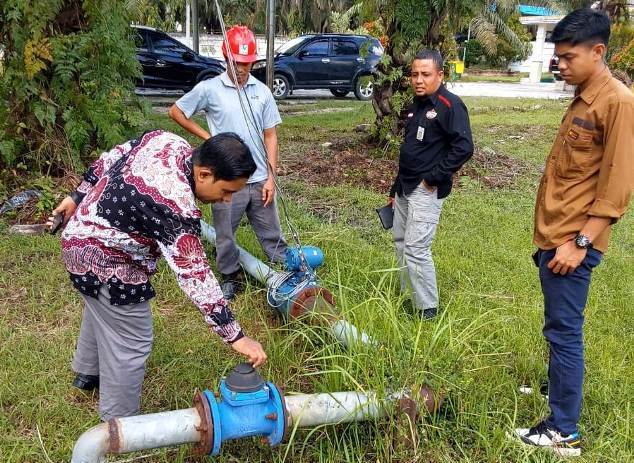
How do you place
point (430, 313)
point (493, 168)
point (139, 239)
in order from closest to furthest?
1. point (139, 239)
2. point (430, 313)
3. point (493, 168)

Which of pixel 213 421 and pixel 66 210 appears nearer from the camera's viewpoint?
pixel 213 421

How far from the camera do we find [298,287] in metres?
3.20

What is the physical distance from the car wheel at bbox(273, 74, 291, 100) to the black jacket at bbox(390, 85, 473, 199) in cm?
1176

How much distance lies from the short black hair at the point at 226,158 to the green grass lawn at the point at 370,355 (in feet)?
3.17

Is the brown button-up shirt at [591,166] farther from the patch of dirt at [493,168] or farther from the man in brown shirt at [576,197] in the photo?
the patch of dirt at [493,168]

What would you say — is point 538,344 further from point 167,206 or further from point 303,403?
point 167,206

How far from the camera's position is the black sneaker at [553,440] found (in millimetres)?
2463

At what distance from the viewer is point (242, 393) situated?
2.11 metres

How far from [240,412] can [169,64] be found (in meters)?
12.8

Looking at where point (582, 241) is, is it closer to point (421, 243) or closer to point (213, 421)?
point (421, 243)

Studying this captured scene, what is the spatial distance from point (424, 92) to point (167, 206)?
1949mm

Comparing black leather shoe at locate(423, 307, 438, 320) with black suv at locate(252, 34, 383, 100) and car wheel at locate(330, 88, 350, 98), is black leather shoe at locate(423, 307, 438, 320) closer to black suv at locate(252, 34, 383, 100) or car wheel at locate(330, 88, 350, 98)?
black suv at locate(252, 34, 383, 100)

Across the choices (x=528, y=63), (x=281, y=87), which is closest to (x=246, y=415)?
(x=281, y=87)

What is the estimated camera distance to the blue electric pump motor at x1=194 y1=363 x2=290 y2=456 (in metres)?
2.07
